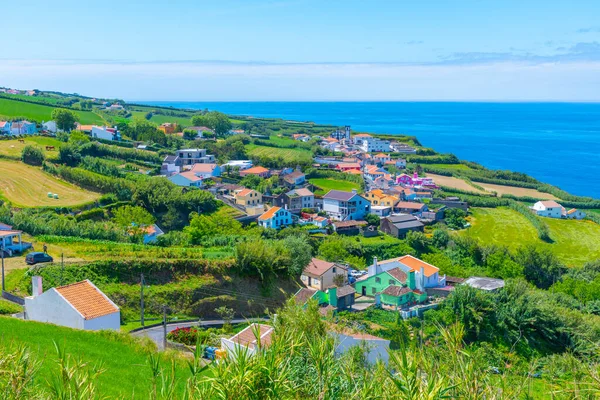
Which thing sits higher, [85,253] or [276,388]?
[276,388]

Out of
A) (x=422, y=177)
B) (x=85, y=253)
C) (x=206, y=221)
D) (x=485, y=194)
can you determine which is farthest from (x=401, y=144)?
(x=85, y=253)

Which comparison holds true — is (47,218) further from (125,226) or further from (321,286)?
(321,286)

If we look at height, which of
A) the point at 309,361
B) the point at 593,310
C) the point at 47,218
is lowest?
the point at 593,310

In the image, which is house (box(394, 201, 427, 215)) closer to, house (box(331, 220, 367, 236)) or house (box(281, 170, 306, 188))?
house (box(331, 220, 367, 236))

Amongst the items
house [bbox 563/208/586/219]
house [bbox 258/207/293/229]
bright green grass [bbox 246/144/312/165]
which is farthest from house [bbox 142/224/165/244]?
house [bbox 563/208/586/219]

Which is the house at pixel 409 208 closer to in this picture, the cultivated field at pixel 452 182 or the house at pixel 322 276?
the cultivated field at pixel 452 182

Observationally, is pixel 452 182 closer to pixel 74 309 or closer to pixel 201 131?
pixel 201 131
